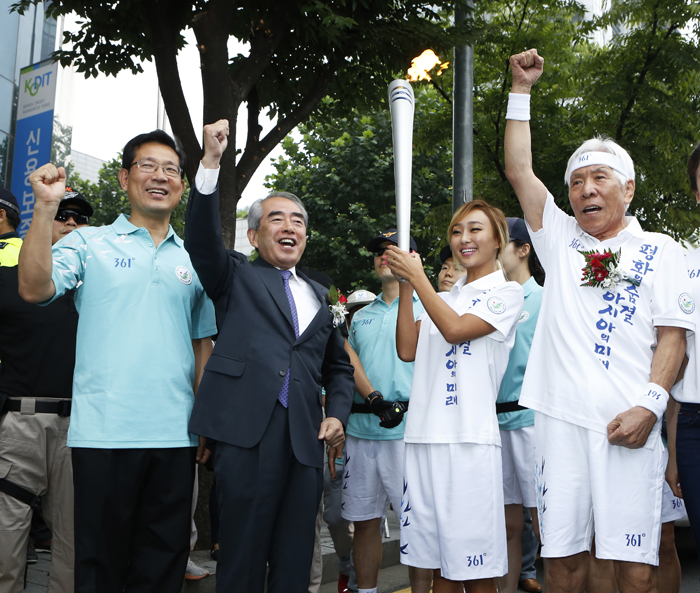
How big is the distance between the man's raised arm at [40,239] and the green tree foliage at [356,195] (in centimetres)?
1605

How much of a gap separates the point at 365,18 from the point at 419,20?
527mm

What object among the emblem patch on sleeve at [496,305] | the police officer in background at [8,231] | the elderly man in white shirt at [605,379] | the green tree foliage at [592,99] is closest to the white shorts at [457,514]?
the elderly man in white shirt at [605,379]

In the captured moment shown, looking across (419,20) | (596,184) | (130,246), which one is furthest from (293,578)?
(419,20)

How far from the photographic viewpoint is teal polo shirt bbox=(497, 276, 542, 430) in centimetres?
421

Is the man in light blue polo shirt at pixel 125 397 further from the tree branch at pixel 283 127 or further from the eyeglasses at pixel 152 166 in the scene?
the tree branch at pixel 283 127

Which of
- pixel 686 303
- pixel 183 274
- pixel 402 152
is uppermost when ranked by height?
pixel 402 152

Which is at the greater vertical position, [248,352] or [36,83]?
[36,83]

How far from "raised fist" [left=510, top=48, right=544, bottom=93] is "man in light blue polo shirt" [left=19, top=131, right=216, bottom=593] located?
183cm

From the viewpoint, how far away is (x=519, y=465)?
4184 mm

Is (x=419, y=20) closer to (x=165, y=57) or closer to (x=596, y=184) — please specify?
(x=165, y=57)

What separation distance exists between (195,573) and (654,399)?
3.25 m

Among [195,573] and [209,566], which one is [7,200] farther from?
[209,566]

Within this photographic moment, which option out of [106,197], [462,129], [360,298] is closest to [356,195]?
[462,129]

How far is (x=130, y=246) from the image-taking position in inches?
124
